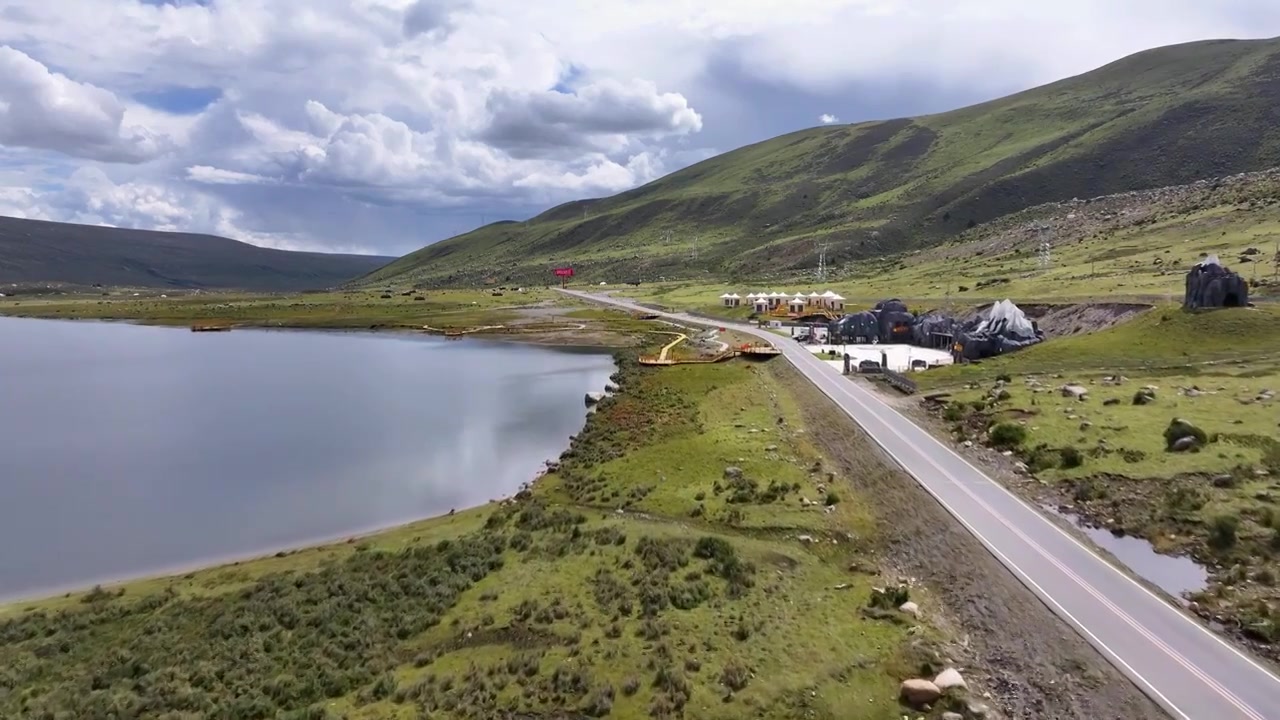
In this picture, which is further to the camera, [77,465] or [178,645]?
[77,465]

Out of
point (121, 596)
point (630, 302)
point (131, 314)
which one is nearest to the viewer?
point (121, 596)

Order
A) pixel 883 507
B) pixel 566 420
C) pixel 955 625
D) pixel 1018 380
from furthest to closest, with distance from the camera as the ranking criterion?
pixel 566 420 → pixel 1018 380 → pixel 883 507 → pixel 955 625

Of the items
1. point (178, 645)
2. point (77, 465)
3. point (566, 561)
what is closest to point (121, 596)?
point (178, 645)

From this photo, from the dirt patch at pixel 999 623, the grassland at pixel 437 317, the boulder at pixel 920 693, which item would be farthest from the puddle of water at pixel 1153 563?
the grassland at pixel 437 317

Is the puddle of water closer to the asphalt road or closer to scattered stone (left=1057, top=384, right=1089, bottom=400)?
the asphalt road

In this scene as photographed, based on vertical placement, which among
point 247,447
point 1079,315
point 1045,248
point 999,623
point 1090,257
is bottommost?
point 247,447

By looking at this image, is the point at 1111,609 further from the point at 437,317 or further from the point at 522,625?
the point at 437,317

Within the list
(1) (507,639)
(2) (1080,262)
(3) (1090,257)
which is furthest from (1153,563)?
(3) (1090,257)

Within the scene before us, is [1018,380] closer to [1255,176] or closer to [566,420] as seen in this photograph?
[566,420]
